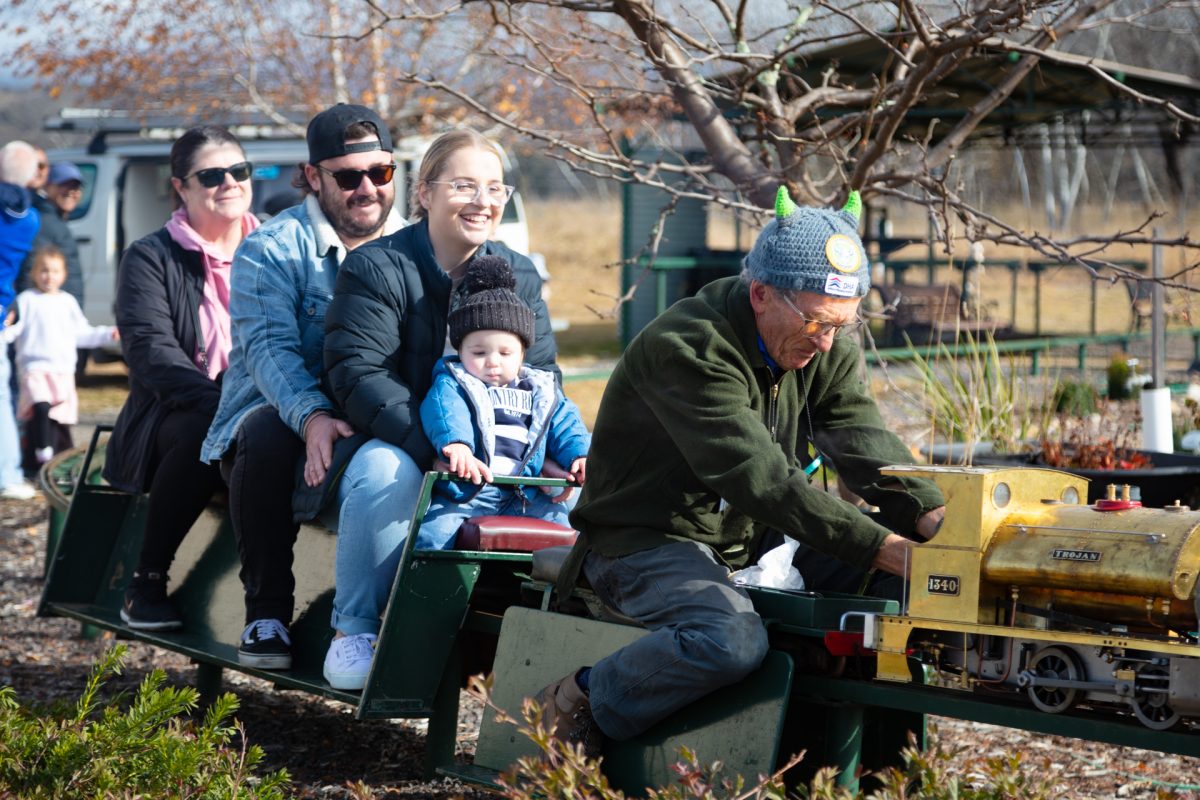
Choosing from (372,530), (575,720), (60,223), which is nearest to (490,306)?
(372,530)

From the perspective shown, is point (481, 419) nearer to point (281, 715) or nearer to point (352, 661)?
point (352, 661)

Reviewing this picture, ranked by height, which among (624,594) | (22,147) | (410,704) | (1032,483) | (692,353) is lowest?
(410,704)

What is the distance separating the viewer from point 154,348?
5.53m

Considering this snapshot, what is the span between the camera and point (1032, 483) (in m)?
3.39

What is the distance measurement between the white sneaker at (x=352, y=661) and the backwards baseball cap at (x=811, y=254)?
1628 millimetres

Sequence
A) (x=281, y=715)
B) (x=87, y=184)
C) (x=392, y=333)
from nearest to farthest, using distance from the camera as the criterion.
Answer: (x=392, y=333)
(x=281, y=715)
(x=87, y=184)

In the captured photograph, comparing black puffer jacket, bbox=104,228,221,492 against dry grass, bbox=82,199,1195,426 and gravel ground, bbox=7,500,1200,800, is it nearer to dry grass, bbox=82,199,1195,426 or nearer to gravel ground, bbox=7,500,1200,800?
gravel ground, bbox=7,500,1200,800

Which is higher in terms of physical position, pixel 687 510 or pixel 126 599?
pixel 687 510

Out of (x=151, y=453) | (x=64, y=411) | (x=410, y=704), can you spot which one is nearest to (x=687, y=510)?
(x=410, y=704)

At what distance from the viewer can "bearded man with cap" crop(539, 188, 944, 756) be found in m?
3.46

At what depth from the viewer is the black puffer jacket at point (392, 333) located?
14.7ft

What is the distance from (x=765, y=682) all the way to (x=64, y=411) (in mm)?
8198

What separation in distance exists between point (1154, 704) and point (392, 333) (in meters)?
2.47

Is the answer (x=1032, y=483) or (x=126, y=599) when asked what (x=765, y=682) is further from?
(x=126, y=599)
